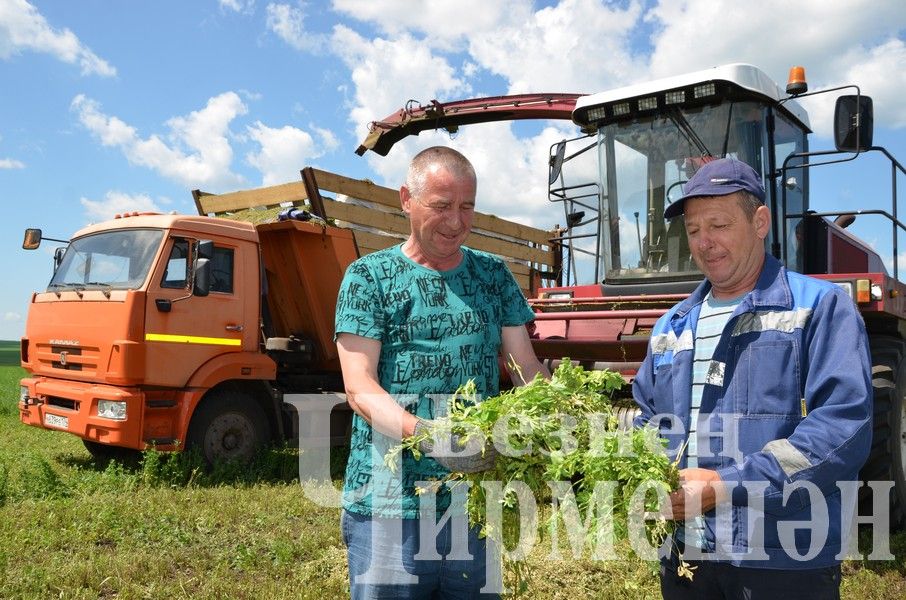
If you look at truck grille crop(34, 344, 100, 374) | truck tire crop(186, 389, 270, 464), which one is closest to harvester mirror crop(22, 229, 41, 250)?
truck grille crop(34, 344, 100, 374)

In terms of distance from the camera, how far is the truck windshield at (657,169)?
5.59m

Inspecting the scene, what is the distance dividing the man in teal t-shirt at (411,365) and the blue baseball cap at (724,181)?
2.20 ft

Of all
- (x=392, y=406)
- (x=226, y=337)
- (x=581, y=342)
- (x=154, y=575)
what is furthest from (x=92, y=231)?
(x=392, y=406)

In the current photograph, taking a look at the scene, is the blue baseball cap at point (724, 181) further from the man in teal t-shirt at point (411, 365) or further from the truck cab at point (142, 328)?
the truck cab at point (142, 328)

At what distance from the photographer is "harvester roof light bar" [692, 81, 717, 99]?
216 inches

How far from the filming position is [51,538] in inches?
199

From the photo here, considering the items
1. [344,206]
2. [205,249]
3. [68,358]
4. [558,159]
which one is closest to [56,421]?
[68,358]

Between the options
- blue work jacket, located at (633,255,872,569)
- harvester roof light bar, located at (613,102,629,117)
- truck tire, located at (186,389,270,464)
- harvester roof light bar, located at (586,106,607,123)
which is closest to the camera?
blue work jacket, located at (633,255,872,569)

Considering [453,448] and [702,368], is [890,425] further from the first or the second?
[453,448]

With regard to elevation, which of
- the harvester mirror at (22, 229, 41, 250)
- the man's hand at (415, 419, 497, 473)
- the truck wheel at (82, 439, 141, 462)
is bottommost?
the truck wheel at (82, 439, 141, 462)

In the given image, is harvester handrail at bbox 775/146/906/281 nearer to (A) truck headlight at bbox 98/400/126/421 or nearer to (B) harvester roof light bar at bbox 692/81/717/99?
(B) harvester roof light bar at bbox 692/81/717/99

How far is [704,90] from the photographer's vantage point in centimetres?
551

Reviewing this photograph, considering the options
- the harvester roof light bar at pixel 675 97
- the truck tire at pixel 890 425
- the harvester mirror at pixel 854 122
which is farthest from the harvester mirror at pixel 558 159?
the truck tire at pixel 890 425

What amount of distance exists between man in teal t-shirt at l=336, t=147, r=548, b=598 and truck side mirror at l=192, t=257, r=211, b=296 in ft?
16.9
